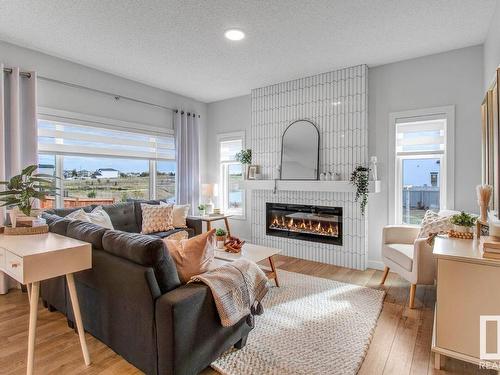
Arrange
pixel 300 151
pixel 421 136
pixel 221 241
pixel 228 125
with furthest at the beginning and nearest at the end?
1. pixel 228 125
2. pixel 300 151
3. pixel 421 136
4. pixel 221 241

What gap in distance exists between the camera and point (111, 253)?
1.91m

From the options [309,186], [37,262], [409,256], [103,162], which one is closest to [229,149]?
[309,186]

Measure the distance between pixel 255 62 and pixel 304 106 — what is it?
111cm

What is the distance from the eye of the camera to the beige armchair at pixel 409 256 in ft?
9.11

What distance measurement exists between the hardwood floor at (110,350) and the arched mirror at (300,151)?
2.08 m

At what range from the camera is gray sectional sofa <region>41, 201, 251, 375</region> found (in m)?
1.60

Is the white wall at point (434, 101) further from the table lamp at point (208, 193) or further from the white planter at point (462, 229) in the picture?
the table lamp at point (208, 193)

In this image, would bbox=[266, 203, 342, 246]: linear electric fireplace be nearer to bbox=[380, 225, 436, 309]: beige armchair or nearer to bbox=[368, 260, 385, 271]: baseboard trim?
bbox=[368, 260, 385, 271]: baseboard trim

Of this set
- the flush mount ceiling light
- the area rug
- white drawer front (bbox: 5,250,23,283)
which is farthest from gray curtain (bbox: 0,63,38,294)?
the area rug

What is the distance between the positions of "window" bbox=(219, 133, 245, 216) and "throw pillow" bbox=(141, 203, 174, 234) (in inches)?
66.2

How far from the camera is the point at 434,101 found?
3.56m

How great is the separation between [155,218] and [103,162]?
121 centimetres

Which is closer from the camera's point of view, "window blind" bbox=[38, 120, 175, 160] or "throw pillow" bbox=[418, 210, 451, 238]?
"throw pillow" bbox=[418, 210, 451, 238]

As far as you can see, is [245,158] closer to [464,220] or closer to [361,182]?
[361,182]
